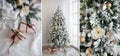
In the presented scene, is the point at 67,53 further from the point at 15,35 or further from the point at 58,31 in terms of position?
the point at 15,35


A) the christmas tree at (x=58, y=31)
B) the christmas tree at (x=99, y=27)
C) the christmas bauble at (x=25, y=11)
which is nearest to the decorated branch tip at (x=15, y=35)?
the christmas bauble at (x=25, y=11)

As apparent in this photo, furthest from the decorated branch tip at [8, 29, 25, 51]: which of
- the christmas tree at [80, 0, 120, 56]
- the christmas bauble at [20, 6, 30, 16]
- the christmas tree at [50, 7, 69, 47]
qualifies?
the christmas tree at [80, 0, 120, 56]

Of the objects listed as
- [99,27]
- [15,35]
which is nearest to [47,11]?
[15,35]

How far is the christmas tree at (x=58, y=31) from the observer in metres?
1.48

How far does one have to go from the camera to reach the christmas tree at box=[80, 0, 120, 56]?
5.21 ft

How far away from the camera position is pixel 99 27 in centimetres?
161

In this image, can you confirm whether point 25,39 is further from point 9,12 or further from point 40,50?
point 9,12

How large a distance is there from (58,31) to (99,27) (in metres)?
0.40

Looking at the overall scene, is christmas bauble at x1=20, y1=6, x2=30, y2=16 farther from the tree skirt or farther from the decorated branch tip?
the tree skirt

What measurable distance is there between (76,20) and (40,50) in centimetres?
43

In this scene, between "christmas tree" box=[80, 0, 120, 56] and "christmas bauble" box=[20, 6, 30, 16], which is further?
"christmas tree" box=[80, 0, 120, 56]

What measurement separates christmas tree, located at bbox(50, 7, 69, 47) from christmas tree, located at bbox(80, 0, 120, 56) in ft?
0.60

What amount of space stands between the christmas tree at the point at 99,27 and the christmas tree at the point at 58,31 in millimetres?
181

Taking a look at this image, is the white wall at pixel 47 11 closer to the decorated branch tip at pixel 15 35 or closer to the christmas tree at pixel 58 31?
the christmas tree at pixel 58 31
